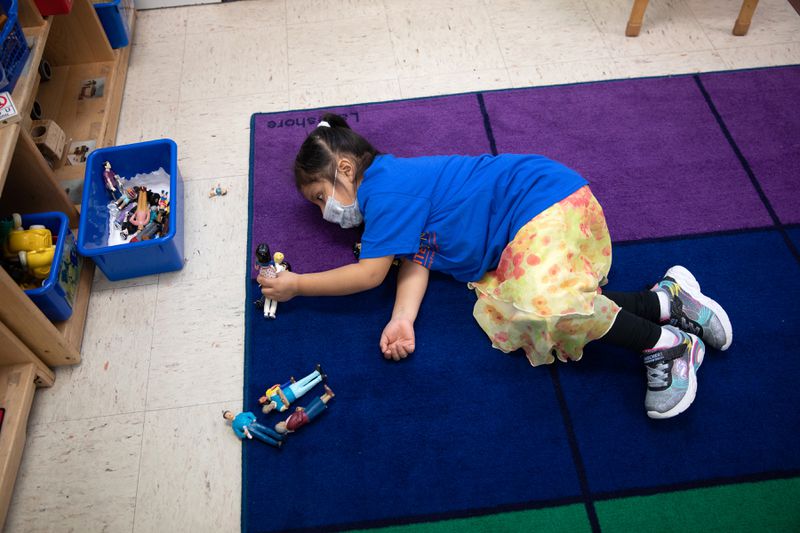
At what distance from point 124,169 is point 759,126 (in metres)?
1.76

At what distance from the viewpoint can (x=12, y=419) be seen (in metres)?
1.24

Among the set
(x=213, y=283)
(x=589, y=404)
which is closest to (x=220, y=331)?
(x=213, y=283)

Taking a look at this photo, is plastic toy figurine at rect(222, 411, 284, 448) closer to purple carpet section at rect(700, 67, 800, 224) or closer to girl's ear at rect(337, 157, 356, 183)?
girl's ear at rect(337, 157, 356, 183)

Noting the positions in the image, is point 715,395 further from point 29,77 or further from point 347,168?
point 29,77

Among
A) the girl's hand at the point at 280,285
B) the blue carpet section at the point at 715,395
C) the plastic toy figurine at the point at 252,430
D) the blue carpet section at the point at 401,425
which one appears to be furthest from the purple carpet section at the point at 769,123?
the plastic toy figurine at the point at 252,430

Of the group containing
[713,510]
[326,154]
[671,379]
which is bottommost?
[713,510]

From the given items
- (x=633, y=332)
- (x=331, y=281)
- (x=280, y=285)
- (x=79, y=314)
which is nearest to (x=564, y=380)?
(x=633, y=332)

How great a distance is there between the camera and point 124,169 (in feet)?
5.29

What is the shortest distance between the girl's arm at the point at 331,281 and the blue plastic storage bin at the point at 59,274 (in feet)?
1.40

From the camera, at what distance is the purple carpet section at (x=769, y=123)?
5.27 feet

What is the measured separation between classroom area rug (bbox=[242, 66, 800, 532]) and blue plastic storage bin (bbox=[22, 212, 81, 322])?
1.32 feet

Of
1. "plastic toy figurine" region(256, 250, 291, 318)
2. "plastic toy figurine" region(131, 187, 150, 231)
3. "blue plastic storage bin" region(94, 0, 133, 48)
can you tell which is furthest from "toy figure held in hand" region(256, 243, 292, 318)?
"blue plastic storage bin" region(94, 0, 133, 48)

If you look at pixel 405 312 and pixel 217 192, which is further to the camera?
pixel 217 192

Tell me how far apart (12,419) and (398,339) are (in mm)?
803
